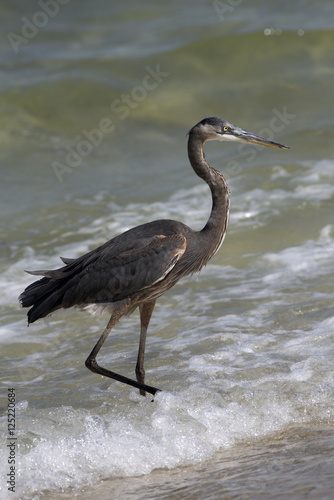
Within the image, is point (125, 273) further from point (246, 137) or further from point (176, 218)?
point (176, 218)

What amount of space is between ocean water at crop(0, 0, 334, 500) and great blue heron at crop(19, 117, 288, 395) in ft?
1.61

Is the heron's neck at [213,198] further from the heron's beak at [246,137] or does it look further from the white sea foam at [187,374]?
the white sea foam at [187,374]

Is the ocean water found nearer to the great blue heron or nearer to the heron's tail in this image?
the heron's tail

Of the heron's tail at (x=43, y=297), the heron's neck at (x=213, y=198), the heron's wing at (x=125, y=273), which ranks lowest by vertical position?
the heron's tail at (x=43, y=297)

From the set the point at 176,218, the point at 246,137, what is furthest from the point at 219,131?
the point at 176,218

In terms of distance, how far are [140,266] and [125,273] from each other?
132 mm

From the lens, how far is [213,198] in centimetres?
579

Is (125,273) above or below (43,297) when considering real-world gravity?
above

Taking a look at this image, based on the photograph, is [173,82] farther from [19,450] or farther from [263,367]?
[19,450]

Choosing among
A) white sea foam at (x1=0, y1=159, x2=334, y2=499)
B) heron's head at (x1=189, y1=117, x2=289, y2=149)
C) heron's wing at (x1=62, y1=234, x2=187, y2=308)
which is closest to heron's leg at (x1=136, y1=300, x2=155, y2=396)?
white sea foam at (x1=0, y1=159, x2=334, y2=499)

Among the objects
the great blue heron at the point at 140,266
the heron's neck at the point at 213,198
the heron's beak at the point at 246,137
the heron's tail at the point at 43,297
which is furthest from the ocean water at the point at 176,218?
the heron's beak at the point at 246,137

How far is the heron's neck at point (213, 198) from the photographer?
575 cm

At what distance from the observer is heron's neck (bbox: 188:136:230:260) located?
575cm

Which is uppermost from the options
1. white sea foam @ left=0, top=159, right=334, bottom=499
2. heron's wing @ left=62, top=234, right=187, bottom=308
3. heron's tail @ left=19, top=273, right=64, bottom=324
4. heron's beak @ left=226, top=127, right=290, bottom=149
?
heron's beak @ left=226, top=127, right=290, bottom=149
